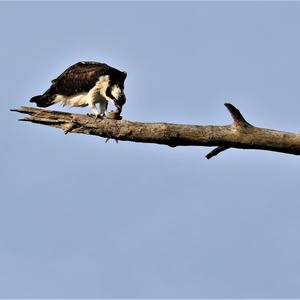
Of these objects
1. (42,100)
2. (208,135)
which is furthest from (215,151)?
(42,100)

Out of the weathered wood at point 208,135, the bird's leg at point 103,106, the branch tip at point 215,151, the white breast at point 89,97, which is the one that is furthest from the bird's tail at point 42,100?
Result: the branch tip at point 215,151

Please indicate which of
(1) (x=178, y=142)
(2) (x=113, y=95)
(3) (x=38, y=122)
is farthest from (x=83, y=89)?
(1) (x=178, y=142)

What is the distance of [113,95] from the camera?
1527 cm

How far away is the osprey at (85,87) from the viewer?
1530 centimetres

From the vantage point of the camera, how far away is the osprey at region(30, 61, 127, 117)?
1530 centimetres

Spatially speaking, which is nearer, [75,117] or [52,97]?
[75,117]

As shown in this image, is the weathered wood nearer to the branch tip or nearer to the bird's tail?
the branch tip

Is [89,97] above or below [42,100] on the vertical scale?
above

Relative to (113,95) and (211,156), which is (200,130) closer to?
(211,156)

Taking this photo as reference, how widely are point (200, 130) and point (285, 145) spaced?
1147mm

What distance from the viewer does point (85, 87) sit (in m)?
15.4

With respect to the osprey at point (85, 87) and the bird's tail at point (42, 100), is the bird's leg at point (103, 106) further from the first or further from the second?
the bird's tail at point (42, 100)

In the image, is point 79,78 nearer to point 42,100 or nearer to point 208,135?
point 42,100

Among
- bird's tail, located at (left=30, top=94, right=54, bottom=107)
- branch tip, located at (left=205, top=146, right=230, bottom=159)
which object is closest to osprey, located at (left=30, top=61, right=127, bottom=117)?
bird's tail, located at (left=30, top=94, right=54, bottom=107)
